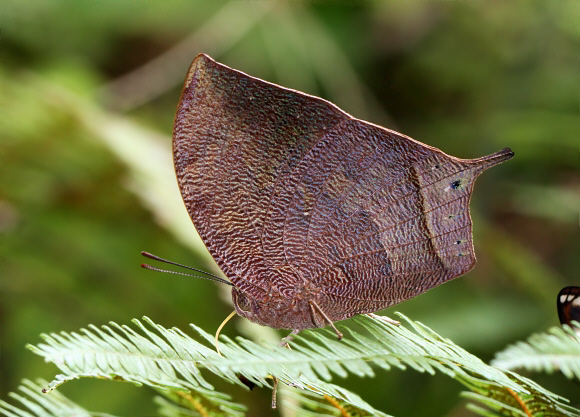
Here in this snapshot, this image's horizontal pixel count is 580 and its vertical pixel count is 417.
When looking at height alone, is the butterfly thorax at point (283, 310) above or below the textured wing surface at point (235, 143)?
below

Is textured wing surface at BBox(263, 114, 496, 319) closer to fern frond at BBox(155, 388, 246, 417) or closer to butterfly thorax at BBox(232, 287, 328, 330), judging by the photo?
butterfly thorax at BBox(232, 287, 328, 330)

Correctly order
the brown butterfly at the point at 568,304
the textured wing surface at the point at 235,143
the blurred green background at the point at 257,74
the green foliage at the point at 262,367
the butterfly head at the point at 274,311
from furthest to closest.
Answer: the blurred green background at the point at 257,74
the butterfly head at the point at 274,311
the textured wing surface at the point at 235,143
the brown butterfly at the point at 568,304
the green foliage at the point at 262,367

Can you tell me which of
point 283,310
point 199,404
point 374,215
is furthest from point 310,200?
point 199,404

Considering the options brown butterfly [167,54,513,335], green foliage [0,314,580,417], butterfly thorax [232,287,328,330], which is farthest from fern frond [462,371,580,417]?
butterfly thorax [232,287,328,330]

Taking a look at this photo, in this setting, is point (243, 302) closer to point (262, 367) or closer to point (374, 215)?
point (374, 215)

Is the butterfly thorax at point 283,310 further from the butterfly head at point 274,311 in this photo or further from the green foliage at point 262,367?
the green foliage at point 262,367

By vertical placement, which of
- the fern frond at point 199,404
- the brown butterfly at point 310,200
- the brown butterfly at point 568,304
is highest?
the brown butterfly at point 310,200

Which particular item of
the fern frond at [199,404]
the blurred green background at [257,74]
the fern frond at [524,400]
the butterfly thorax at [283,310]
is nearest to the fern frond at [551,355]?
the fern frond at [524,400]
